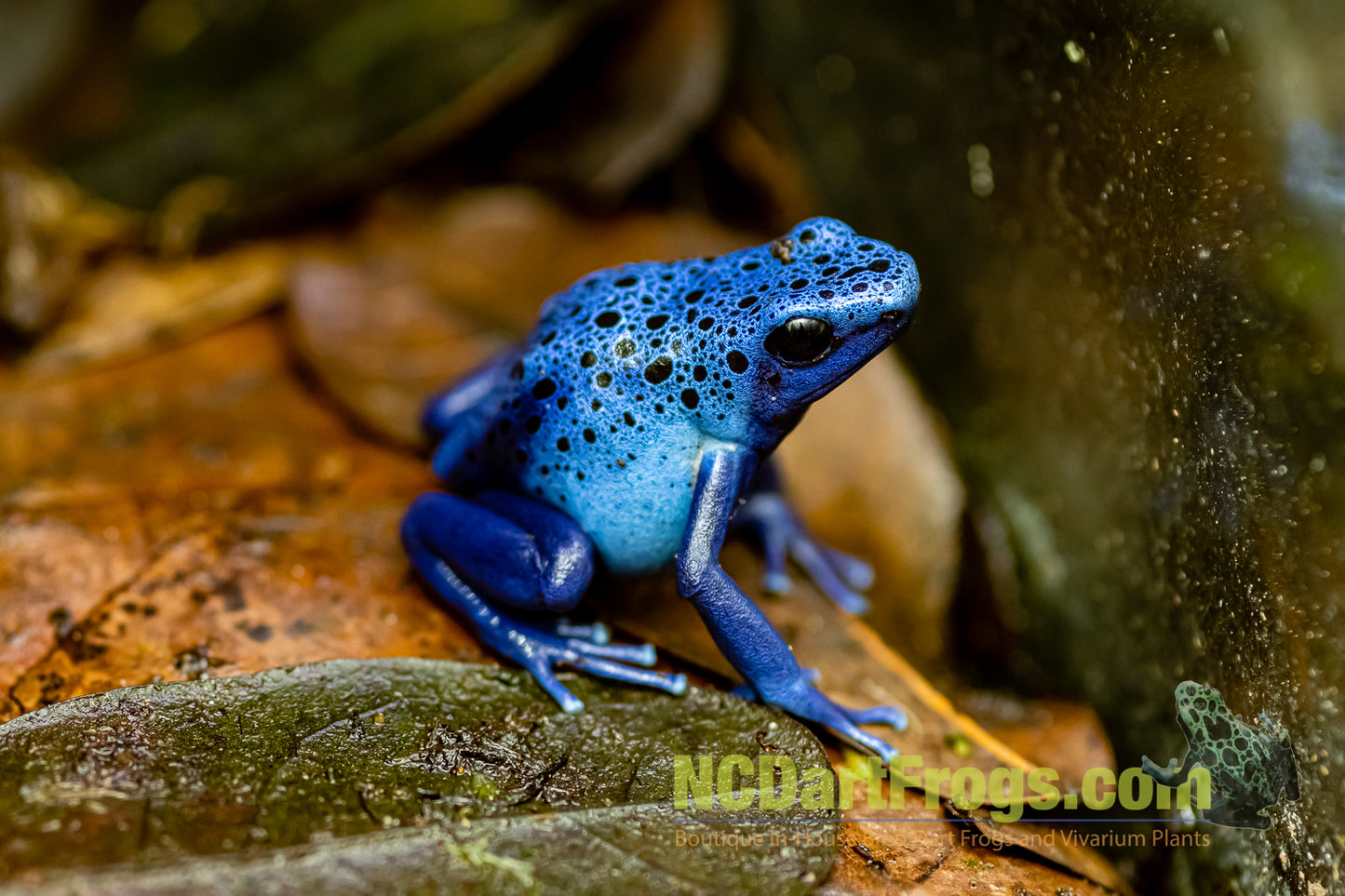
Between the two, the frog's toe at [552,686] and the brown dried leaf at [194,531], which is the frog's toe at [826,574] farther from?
the brown dried leaf at [194,531]

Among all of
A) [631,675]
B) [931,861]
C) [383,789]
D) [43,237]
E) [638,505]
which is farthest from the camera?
[43,237]

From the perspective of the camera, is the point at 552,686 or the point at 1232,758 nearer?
the point at 1232,758

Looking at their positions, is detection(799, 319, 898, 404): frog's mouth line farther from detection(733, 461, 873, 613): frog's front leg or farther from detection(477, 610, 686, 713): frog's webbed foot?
detection(477, 610, 686, 713): frog's webbed foot

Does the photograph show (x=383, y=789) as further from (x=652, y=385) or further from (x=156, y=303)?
(x=156, y=303)

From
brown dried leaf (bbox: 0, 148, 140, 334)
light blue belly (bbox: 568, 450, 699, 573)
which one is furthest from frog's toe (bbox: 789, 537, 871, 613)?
brown dried leaf (bbox: 0, 148, 140, 334)

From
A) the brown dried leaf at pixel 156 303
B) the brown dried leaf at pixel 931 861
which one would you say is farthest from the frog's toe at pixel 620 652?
the brown dried leaf at pixel 156 303

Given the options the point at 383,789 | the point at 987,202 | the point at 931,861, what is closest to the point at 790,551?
the point at 931,861

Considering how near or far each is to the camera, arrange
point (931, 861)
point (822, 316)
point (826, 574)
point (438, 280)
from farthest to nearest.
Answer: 1. point (438, 280)
2. point (826, 574)
3. point (822, 316)
4. point (931, 861)
